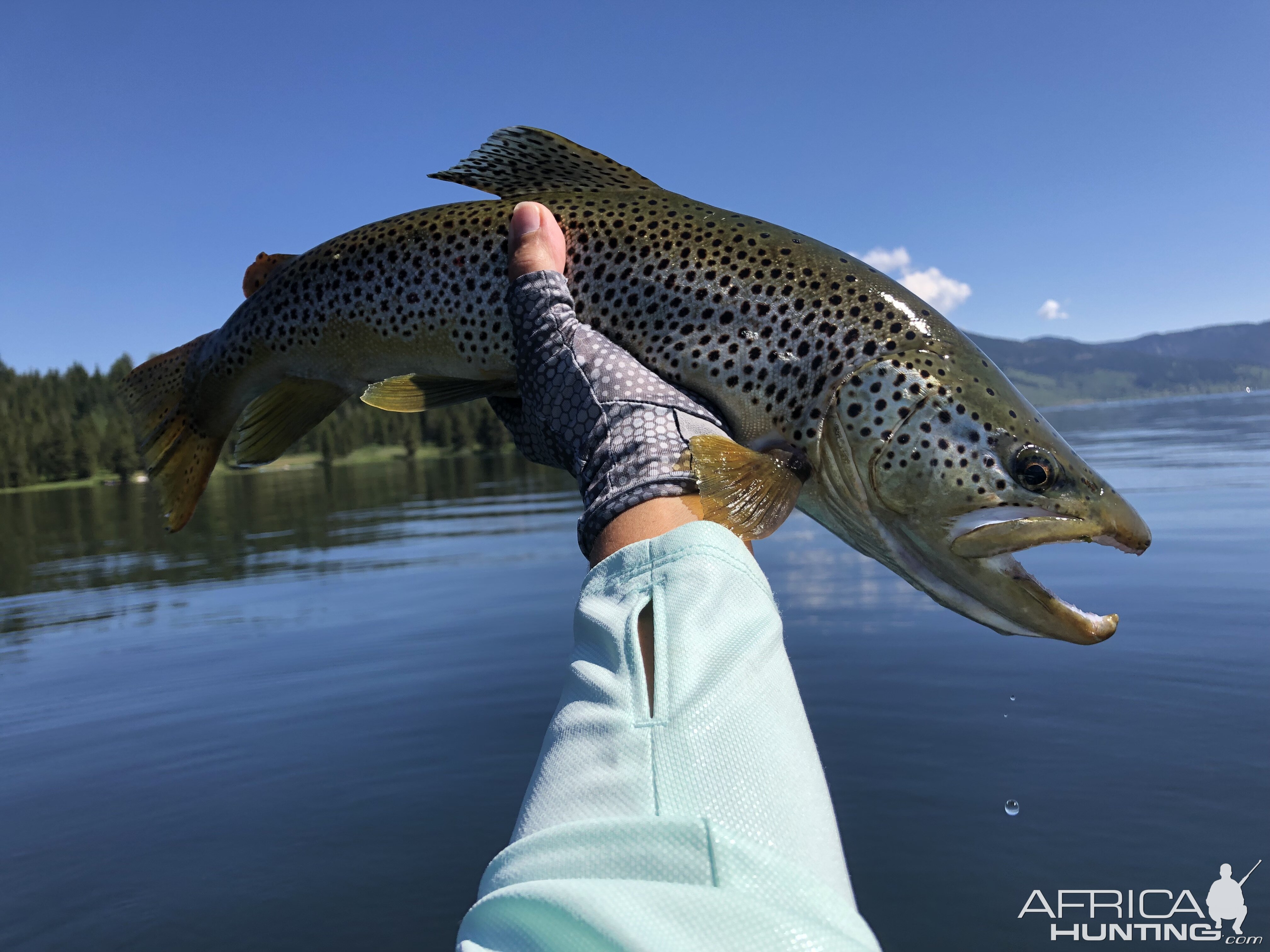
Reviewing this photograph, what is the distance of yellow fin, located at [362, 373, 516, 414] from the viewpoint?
3.52 meters

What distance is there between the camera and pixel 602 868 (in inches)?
48.8

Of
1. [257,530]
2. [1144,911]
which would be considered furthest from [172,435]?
[257,530]

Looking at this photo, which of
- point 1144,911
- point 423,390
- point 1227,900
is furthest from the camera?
point 1144,911

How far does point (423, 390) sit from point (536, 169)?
1.23 m

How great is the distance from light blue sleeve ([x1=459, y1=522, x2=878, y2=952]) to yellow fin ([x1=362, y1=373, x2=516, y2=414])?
6.40 ft

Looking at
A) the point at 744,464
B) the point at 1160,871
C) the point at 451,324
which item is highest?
the point at 451,324

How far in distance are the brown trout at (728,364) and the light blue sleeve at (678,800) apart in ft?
2.82

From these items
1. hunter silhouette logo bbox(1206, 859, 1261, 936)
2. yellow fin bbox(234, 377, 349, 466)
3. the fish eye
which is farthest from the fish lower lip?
hunter silhouette logo bbox(1206, 859, 1261, 936)

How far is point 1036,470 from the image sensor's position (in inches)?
117

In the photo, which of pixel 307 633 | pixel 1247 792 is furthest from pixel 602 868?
pixel 307 633

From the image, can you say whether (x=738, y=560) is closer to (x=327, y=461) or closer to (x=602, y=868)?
(x=602, y=868)

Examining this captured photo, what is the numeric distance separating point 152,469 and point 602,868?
3.82 metres

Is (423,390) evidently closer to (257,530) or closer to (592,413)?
(592,413)

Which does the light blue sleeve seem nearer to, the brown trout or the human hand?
the human hand
